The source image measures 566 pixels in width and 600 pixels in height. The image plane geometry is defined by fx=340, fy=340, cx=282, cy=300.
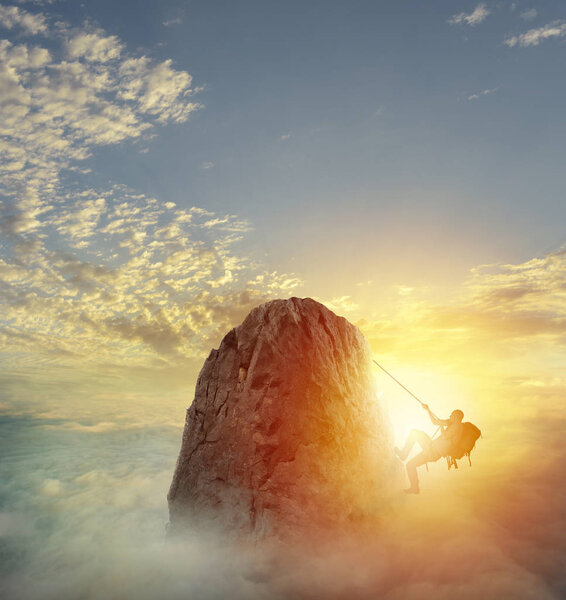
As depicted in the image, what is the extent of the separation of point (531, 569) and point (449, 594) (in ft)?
15.7

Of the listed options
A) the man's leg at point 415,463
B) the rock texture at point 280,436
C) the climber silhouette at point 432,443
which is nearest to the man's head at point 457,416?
the climber silhouette at point 432,443

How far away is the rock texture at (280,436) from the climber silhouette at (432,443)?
3.87ft

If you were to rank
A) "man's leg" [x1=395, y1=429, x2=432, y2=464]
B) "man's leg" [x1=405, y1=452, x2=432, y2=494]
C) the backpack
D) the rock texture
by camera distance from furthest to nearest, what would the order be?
1. "man's leg" [x1=395, y1=429, x2=432, y2=464]
2. "man's leg" [x1=405, y1=452, x2=432, y2=494]
3. the backpack
4. the rock texture

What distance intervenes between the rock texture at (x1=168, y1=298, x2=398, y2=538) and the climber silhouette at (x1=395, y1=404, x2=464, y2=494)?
118 centimetres

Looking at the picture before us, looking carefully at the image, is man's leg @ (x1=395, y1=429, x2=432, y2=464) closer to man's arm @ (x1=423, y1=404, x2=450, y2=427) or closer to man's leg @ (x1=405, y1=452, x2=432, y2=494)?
man's leg @ (x1=405, y1=452, x2=432, y2=494)

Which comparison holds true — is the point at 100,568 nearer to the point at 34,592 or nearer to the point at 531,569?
the point at 34,592

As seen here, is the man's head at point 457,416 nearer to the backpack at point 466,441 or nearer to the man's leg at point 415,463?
the backpack at point 466,441

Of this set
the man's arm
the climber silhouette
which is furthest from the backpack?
the man's arm

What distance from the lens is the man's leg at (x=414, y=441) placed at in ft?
49.7

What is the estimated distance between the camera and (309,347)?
44.1 ft

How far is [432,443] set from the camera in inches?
589

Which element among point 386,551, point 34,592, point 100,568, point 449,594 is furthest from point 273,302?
point 34,592

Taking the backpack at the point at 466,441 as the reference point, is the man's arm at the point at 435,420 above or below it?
above

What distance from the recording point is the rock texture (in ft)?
40.6
